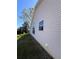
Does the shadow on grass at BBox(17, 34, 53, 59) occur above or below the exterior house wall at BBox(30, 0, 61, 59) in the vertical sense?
below

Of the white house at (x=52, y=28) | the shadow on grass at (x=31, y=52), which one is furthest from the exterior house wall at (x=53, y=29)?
the shadow on grass at (x=31, y=52)

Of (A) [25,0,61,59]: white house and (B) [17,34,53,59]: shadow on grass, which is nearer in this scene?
(A) [25,0,61,59]: white house

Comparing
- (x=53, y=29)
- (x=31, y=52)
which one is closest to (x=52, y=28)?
(x=53, y=29)

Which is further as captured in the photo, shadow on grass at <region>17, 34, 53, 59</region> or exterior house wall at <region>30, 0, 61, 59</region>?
shadow on grass at <region>17, 34, 53, 59</region>

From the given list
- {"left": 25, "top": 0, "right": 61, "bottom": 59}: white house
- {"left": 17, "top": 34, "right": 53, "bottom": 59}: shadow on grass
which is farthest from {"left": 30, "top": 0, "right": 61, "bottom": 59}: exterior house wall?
{"left": 17, "top": 34, "right": 53, "bottom": 59}: shadow on grass

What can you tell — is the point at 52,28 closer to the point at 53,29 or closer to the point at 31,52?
the point at 53,29

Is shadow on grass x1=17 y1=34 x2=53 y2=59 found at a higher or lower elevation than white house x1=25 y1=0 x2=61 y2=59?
lower

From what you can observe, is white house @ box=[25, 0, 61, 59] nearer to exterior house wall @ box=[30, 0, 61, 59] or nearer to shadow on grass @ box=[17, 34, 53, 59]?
exterior house wall @ box=[30, 0, 61, 59]
